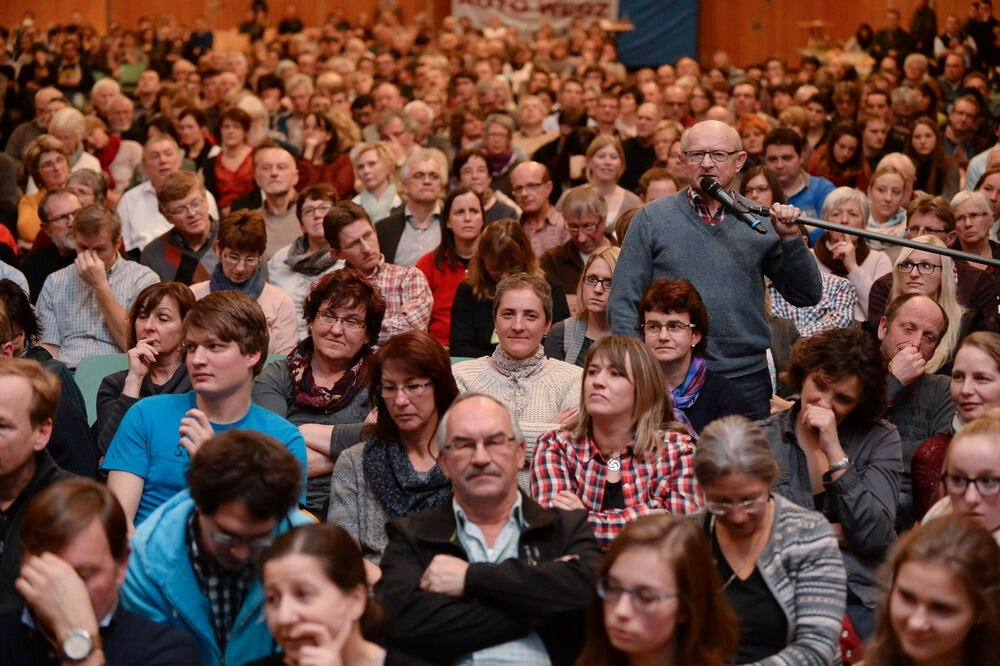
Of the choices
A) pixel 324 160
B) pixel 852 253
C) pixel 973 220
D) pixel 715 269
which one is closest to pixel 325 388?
pixel 715 269

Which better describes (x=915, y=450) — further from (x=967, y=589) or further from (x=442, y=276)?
(x=442, y=276)

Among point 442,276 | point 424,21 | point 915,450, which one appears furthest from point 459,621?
point 424,21

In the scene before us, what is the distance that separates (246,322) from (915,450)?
5.80 ft

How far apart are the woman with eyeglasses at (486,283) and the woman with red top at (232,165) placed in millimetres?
3084

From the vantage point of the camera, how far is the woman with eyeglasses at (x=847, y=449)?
3059 millimetres

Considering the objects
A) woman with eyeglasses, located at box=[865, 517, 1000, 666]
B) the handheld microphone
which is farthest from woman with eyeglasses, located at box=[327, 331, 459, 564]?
woman with eyeglasses, located at box=[865, 517, 1000, 666]

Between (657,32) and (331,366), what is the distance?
12.8m

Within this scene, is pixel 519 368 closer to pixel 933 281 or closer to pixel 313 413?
pixel 313 413

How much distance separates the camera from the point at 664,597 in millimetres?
2264

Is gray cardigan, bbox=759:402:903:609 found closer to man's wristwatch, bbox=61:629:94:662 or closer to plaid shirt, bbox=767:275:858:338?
man's wristwatch, bbox=61:629:94:662

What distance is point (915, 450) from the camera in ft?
11.6

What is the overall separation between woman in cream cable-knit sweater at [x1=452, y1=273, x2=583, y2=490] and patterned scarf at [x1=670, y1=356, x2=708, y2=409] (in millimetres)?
273

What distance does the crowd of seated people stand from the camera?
230 centimetres

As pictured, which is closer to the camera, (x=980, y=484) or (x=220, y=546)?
(x=220, y=546)
